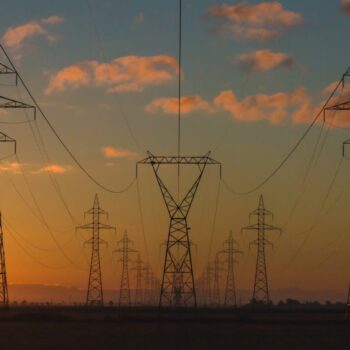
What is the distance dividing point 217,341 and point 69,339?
857 centimetres

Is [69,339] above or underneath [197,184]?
underneath

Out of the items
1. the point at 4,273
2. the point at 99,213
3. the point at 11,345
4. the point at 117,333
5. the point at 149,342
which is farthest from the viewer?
the point at 99,213

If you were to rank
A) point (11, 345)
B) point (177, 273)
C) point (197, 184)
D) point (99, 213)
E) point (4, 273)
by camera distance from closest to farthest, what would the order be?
point (11, 345) < point (4, 273) < point (197, 184) < point (177, 273) < point (99, 213)

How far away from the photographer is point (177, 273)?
285 ft

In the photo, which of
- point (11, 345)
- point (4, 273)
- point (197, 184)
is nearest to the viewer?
point (11, 345)

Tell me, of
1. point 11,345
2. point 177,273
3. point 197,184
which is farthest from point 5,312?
point 11,345

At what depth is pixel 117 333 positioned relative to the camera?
5578cm

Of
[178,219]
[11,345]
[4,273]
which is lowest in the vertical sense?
[11,345]

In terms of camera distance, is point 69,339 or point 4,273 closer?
point 69,339

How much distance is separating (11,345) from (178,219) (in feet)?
140

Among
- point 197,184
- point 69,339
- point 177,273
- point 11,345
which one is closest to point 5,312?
point 177,273

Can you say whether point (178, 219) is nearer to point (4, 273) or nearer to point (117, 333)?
point (4, 273)

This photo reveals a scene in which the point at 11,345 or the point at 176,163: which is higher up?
the point at 176,163

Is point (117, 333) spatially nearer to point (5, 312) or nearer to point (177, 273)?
point (177, 273)
